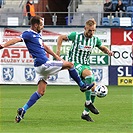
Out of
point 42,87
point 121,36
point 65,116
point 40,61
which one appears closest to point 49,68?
point 40,61

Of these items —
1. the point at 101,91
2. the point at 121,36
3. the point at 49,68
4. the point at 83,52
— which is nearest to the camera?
the point at 49,68

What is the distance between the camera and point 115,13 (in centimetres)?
2816

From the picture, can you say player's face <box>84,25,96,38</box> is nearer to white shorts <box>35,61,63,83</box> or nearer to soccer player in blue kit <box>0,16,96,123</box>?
soccer player in blue kit <box>0,16,96,123</box>

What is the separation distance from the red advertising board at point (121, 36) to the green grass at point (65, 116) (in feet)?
22.7

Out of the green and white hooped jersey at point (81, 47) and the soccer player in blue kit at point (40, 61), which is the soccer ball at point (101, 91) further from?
the green and white hooped jersey at point (81, 47)

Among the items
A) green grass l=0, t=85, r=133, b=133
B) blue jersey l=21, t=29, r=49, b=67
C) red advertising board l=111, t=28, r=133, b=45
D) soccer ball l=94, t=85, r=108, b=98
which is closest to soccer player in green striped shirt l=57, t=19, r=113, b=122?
soccer ball l=94, t=85, r=108, b=98

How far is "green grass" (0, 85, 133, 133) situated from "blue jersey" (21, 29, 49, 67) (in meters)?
1.18

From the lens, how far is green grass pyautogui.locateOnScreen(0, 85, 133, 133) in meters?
10.9

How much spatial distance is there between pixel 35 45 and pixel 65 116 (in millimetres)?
2024

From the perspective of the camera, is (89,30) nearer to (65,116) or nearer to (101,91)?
(101,91)

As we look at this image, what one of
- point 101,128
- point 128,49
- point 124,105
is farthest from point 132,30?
point 101,128

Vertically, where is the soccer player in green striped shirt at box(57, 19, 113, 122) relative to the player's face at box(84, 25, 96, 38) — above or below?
below

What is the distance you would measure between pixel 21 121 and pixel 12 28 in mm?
15017

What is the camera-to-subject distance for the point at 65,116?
13.4 meters
